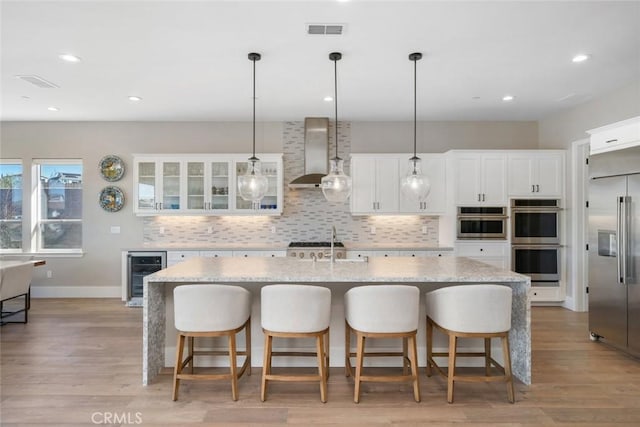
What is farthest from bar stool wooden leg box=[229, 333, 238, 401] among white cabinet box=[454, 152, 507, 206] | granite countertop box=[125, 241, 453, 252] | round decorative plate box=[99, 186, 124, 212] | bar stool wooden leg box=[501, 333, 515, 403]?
round decorative plate box=[99, 186, 124, 212]

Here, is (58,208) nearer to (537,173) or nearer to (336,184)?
(336,184)

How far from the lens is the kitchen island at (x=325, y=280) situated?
8.57 feet

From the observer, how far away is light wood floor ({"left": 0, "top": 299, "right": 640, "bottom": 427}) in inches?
91.3

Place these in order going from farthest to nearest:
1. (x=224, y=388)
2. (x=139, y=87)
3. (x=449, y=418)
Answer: (x=139, y=87) < (x=224, y=388) < (x=449, y=418)

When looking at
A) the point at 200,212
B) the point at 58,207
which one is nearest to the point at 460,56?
the point at 200,212

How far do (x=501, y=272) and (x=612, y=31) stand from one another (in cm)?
207

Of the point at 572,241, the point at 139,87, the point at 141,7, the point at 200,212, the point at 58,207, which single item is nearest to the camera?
the point at 141,7

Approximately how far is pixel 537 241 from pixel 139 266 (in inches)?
220

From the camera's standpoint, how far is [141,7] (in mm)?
2523

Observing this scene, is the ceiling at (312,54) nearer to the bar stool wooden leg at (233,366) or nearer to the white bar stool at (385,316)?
the white bar stool at (385,316)

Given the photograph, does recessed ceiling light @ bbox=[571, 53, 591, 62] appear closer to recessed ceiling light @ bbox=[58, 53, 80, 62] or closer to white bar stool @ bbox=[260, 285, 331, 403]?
white bar stool @ bbox=[260, 285, 331, 403]

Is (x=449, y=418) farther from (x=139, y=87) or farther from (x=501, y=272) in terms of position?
(x=139, y=87)

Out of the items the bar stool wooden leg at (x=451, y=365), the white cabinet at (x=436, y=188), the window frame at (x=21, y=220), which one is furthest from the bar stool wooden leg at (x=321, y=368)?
the window frame at (x=21, y=220)

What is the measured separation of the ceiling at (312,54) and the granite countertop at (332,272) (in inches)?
73.7
